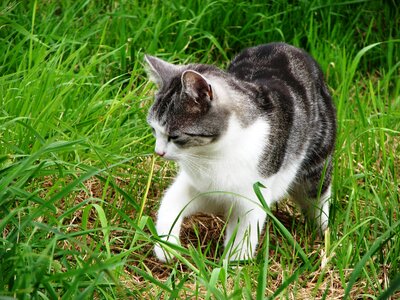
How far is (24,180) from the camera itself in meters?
2.88

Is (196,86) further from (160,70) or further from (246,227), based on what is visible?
(246,227)

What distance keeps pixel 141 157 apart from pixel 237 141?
0.76 meters

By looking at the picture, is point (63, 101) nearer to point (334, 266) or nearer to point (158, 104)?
point (158, 104)

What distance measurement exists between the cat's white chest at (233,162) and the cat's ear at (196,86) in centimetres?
17

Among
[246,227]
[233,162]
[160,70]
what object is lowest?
[246,227]

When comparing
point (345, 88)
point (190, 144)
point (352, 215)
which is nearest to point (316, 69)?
point (345, 88)

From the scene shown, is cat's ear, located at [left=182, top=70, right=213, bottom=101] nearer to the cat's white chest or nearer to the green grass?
the cat's white chest

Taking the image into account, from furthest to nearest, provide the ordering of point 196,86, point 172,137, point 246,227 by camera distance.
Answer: point 246,227
point 172,137
point 196,86

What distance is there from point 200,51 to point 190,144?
1.60m

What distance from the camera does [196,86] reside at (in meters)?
3.25

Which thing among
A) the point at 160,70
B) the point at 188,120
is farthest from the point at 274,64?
the point at 188,120

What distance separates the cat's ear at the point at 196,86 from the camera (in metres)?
3.18

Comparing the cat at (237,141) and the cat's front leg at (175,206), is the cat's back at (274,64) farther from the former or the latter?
the cat's front leg at (175,206)

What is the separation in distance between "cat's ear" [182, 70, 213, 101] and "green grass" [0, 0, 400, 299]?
42 cm
